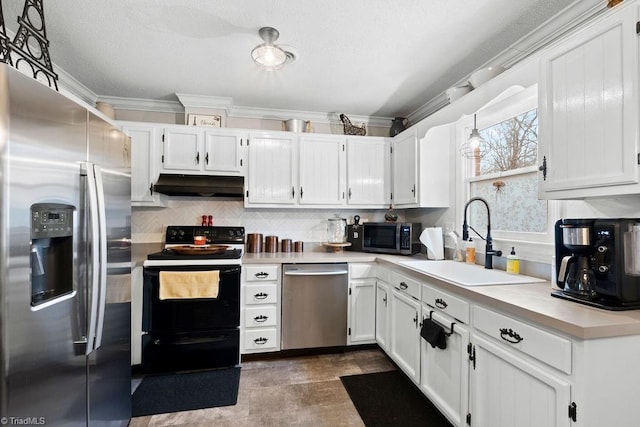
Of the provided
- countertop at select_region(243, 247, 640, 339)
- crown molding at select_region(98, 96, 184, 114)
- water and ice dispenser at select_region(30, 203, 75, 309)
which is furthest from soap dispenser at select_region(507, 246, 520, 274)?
crown molding at select_region(98, 96, 184, 114)

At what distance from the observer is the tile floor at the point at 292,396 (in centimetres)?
199

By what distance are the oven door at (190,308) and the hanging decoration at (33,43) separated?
154 centimetres

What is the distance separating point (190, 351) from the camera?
8.43 ft

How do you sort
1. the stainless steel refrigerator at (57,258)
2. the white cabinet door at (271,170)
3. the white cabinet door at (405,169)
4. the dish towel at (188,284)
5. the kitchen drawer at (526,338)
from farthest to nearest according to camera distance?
the white cabinet door at (271,170), the white cabinet door at (405,169), the dish towel at (188,284), the kitchen drawer at (526,338), the stainless steel refrigerator at (57,258)

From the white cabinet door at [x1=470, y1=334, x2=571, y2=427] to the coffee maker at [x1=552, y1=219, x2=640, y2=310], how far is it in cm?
39

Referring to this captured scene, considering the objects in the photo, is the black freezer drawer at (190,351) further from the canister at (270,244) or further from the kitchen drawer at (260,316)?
the canister at (270,244)

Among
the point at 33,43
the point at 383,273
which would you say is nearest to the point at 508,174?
the point at 383,273

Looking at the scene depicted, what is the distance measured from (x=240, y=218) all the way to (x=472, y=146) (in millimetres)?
2374

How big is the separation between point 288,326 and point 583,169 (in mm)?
2401

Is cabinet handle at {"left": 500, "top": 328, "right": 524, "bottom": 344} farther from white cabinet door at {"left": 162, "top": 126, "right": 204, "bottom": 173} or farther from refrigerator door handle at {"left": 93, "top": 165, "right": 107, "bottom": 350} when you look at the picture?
white cabinet door at {"left": 162, "top": 126, "right": 204, "bottom": 173}

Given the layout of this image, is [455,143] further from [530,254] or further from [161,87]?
[161,87]

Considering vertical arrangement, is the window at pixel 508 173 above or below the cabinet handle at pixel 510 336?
above

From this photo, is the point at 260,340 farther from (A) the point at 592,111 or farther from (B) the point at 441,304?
(A) the point at 592,111

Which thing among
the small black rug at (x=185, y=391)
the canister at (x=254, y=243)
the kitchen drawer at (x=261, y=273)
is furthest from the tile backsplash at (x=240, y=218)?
the small black rug at (x=185, y=391)
